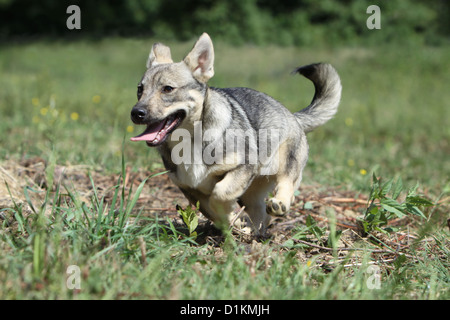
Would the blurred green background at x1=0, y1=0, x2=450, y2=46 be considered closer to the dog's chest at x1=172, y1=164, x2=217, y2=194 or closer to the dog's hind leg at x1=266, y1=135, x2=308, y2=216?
the dog's hind leg at x1=266, y1=135, x2=308, y2=216

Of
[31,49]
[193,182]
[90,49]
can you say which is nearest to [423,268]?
[193,182]

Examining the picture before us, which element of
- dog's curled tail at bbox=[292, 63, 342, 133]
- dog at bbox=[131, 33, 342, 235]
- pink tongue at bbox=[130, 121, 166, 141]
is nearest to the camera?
pink tongue at bbox=[130, 121, 166, 141]

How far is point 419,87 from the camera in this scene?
1255 cm

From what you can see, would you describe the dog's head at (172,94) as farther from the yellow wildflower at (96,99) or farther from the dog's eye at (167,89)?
the yellow wildflower at (96,99)

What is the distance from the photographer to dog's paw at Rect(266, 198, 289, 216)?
11.8 feet

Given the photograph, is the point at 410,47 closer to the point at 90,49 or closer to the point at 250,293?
the point at 90,49

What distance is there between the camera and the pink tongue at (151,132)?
3266 mm

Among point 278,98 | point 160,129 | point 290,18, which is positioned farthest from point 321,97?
point 290,18

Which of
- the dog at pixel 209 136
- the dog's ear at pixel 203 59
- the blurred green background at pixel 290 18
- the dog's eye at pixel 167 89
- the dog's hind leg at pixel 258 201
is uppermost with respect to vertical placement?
the blurred green background at pixel 290 18

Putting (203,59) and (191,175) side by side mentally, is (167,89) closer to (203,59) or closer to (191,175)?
(203,59)

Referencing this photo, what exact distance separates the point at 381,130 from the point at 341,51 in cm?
667

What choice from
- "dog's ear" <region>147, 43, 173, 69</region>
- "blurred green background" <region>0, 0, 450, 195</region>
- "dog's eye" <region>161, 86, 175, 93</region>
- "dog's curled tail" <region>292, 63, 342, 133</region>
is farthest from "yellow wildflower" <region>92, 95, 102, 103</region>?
"dog's eye" <region>161, 86, 175, 93</region>

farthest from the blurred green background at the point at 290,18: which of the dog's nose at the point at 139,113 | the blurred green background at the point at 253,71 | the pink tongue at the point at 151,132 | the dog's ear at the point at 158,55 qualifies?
the dog's nose at the point at 139,113

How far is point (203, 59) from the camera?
146 inches
